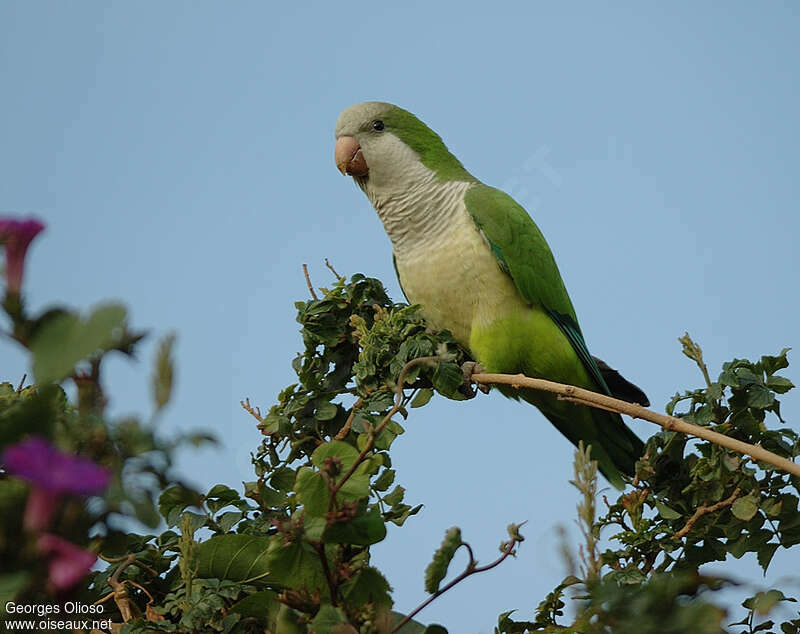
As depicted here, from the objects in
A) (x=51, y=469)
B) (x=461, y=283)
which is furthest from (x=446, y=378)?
(x=51, y=469)

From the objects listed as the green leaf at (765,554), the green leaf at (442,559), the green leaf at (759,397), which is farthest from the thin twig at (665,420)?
the green leaf at (442,559)

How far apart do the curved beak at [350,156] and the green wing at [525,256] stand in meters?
0.35

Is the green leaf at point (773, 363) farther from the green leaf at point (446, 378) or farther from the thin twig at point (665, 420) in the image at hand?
the green leaf at point (446, 378)

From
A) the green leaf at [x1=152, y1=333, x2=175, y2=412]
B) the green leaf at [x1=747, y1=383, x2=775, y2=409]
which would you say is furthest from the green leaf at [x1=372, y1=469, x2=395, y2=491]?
the green leaf at [x1=152, y1=333, x2=175, y2=412]

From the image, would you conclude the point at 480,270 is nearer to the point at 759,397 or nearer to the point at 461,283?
the point at 461,283

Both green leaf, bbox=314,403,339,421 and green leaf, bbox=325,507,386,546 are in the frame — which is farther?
green leaf, bbox=314,403,339,421

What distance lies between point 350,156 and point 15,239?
1.92 m

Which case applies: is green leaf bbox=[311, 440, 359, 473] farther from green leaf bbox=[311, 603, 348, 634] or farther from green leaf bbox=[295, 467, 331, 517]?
green leaf bbox=[311, 603, 348, 634]

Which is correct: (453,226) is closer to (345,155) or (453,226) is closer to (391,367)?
(345,155)

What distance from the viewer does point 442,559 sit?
853 millimetres

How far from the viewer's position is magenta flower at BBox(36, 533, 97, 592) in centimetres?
44

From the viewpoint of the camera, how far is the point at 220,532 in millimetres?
1182

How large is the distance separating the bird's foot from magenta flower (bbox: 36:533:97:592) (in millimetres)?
1417

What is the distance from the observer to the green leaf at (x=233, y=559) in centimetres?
107
